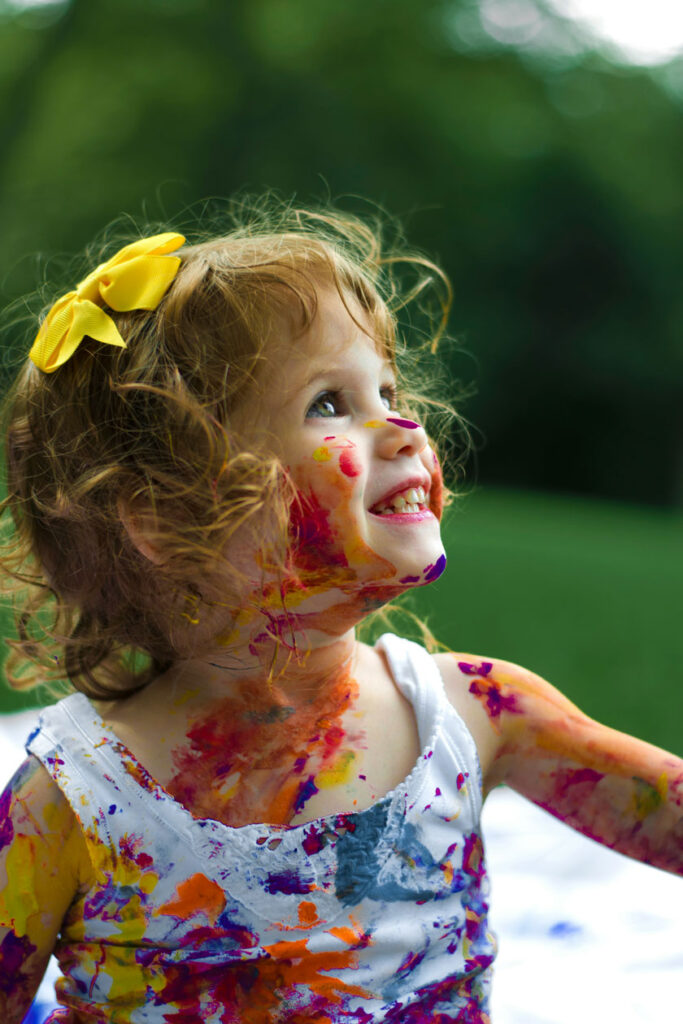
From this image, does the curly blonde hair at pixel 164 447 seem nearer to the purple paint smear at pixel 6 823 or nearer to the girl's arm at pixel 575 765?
the purple paint smear at pixel 6 823

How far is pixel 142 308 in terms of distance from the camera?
4.83 ft

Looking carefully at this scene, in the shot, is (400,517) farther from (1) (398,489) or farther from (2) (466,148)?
(2) (466,148)

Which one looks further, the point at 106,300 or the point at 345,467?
the point at 106,300

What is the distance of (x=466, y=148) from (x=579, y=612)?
37.4 ft

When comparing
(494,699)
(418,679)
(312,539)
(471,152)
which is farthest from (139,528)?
(471,152)

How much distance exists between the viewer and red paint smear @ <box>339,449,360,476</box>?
4.47 ft

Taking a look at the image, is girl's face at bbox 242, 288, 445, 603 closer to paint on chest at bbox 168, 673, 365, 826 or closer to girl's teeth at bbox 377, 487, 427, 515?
Result: girl's teeth at bbox 377, 487, 427, 515

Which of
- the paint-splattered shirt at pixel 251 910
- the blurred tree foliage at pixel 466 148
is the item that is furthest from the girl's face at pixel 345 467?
the blurred tree foliage at pixel 466 148

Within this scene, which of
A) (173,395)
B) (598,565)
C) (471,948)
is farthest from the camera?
(598,565)

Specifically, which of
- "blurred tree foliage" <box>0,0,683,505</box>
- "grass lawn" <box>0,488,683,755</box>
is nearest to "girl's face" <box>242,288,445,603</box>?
"grass lawn" <box>0,488,683,755</box>

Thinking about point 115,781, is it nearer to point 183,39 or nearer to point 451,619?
point 451,619

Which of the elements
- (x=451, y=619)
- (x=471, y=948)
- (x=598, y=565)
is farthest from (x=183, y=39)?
(x=471, y=948)

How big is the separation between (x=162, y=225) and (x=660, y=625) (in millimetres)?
3765

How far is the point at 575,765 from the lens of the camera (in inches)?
60.8
